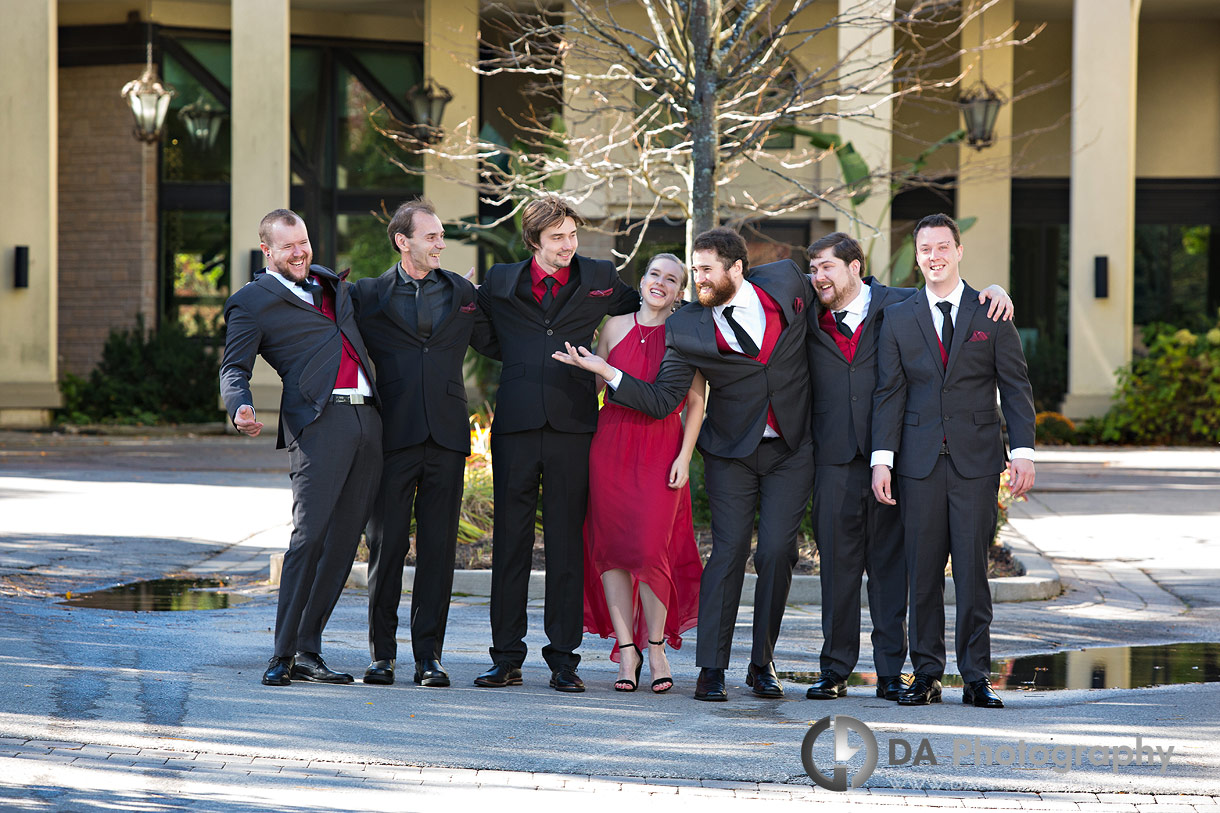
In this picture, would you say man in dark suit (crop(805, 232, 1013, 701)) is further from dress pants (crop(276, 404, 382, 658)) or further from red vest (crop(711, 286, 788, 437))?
dress pants (crop(276, 404, 382, 658))

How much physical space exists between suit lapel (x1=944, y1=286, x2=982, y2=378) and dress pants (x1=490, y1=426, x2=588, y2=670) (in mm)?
1472

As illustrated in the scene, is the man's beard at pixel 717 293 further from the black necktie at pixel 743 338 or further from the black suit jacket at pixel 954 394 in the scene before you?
the black suit jacket at pixel 954 394

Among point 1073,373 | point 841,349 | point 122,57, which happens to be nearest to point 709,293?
point 841,349

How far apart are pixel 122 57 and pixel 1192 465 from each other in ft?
55.3

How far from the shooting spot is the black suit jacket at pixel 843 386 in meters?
5.89

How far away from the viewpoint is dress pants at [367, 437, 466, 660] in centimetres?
600

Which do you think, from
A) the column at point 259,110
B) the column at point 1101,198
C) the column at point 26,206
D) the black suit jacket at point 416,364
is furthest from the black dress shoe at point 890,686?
the column at point 26,206

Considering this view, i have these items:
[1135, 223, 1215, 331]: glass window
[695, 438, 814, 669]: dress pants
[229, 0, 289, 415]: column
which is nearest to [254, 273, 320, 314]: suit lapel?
[695, 438, 814, 669]: dress pants

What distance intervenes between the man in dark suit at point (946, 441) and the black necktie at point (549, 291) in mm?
1507

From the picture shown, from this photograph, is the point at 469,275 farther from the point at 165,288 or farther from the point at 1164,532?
the point at 165,288

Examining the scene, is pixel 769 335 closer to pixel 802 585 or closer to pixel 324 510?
pixel 324 510

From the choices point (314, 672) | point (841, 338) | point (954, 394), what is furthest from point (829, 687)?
point (314, 672)

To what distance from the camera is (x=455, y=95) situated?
20688 mm

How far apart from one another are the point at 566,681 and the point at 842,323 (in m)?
2.00
